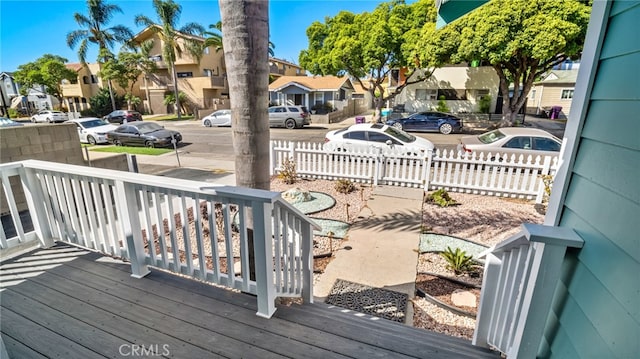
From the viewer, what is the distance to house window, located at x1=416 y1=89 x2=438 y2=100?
844 inches

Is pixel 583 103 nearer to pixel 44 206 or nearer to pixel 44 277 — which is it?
pixel 44 277

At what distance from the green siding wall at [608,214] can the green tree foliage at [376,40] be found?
16.4 metres

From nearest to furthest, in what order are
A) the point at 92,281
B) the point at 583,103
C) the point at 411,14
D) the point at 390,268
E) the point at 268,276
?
the point at 583,103 → the point at 268,276 → the point at 92,281 → the point at 390,268 → the point at 411,14

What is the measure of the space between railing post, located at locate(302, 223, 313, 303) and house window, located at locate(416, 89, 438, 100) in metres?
21.5

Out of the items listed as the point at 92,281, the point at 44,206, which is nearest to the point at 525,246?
the point at 92,281

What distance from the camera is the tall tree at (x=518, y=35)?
477 inches

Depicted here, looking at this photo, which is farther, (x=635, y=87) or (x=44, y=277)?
(x=44, y=277)

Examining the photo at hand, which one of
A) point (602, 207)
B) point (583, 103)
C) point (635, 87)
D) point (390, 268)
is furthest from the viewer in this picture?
point (390, 268)

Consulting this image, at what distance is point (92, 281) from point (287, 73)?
44.3m

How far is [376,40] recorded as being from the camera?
17500mm

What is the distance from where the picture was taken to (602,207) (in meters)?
1.27

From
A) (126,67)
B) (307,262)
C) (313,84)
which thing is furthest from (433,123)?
(126,67)

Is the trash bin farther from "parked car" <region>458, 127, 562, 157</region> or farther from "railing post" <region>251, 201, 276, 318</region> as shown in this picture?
"railing post" <region>251, 201, 276, 318</region>

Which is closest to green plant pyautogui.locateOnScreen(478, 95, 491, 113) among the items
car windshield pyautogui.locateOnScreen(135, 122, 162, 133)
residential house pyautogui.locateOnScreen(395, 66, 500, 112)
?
residential house pyautogui.locateOnScreen(395, 66, 500, 112)
